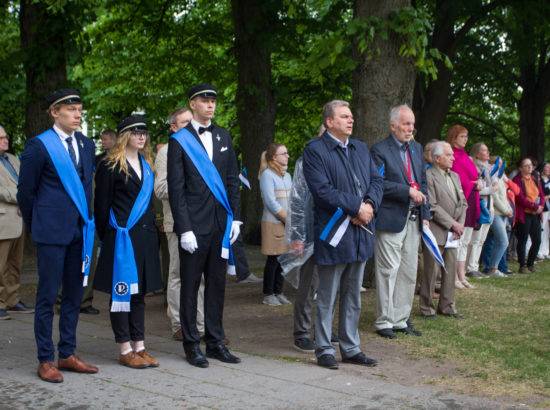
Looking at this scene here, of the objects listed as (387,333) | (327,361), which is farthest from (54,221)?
(387,333)

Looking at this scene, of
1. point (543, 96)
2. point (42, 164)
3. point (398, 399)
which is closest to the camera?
point (398, 399)

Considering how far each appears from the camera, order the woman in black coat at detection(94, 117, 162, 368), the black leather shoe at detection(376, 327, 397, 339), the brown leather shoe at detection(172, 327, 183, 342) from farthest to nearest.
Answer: the black leather shoe at detection(376, 327, 397, 339), the brown leather shoe at detection(172, 327, 183, 342), the woman in black coat at detection(94, 117, 162, 368)

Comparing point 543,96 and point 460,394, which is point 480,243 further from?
point 543,96

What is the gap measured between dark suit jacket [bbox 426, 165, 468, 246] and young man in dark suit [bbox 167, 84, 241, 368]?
9.76 feet

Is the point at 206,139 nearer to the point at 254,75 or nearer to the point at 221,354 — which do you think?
the point at 221,354

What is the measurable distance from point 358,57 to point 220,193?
14.5ft

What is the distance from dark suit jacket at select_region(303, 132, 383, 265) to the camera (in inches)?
236

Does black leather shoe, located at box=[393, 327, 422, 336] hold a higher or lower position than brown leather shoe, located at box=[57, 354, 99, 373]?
higher

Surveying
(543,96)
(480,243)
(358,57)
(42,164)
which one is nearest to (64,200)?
(42,164)

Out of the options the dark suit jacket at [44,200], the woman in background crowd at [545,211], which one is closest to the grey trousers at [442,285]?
the dark suit jacket at [44,200]

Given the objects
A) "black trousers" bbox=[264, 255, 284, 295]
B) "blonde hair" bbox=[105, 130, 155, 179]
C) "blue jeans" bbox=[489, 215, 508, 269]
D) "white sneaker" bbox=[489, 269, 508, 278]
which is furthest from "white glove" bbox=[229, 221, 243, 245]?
"blue jeans" bbox=[489, 215, 508, 269]

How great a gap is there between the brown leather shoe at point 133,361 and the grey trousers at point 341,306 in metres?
1.41

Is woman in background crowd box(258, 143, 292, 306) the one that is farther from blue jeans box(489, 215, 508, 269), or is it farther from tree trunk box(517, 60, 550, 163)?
tree trunk box(517, 60, 550, 163)

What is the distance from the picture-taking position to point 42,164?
5.41m
